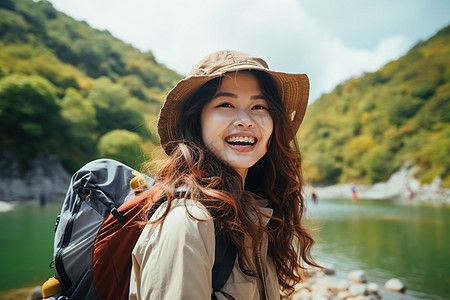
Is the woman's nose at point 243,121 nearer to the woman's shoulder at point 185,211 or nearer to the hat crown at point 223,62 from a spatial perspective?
the hat crown at point 223,62

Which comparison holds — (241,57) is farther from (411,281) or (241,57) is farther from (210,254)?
(411,281)

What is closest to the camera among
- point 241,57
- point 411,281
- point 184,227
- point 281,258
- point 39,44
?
point 184,227

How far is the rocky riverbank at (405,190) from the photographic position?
3047 centimetres

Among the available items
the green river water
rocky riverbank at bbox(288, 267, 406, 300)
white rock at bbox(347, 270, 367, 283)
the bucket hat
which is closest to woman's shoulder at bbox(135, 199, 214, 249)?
the bucket hat

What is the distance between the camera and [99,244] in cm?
101

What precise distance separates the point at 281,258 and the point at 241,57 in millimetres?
994

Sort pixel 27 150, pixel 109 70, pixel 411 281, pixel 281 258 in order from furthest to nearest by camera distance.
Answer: pixel 109 70 < pixel 27 150 < pixel 411 281 < pixel 281 258

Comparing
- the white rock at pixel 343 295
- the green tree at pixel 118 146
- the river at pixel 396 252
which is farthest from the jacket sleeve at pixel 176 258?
the green tree at pixel 118 146

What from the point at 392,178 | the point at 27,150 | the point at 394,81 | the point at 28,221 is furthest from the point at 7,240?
the point at 394,81

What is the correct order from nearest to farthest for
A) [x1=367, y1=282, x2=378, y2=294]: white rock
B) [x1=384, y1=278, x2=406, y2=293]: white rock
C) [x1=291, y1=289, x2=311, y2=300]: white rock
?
[x1=291, y1=289, x2=311, y2=300]: white rock
[x1=367, y1=282, x2=378, y2=294]: white rock
[x1=384, y1=278, x2=406, y2=293]: white rock

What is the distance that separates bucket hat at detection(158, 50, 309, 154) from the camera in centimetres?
128

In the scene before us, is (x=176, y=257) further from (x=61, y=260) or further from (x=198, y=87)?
(x=198, y=87)

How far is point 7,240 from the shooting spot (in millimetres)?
9430

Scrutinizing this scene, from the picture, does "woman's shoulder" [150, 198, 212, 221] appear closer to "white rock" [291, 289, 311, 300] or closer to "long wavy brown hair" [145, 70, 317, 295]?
"long wavy brown hair" [145, 70, 317, 295]
